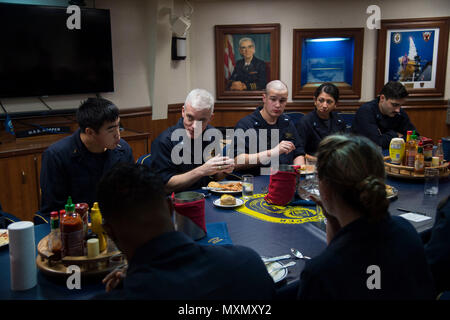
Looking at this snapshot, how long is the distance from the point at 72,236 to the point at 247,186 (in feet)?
4.14

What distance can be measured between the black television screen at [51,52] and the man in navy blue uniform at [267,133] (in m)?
2.14

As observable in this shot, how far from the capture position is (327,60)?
6027 mm

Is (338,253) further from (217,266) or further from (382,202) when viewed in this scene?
(217,266)

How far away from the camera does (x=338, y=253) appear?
1.19 m

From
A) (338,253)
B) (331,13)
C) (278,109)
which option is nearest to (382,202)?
(338,253)

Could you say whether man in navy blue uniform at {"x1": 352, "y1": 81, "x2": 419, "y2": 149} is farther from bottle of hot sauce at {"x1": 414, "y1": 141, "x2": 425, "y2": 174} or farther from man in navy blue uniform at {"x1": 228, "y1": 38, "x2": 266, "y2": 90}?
man in navy blue uniform at {"x1": 228, "y1": 38, "x2": 266, "y2": 90}

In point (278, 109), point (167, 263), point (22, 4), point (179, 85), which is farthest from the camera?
point (179, 85)

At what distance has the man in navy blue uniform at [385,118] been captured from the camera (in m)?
4.22

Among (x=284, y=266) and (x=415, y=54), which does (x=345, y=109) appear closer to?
(x=415, y=54)

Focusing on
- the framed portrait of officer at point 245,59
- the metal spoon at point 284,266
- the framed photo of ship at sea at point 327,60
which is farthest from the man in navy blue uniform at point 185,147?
the framed photo of ship at sea at point 327,60

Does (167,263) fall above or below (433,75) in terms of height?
below

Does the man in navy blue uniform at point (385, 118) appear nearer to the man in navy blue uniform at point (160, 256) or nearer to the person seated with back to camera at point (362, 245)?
the person seated with back to camera at point (362, 245)

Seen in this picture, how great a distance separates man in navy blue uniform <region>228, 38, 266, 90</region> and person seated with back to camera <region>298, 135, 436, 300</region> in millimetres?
4814

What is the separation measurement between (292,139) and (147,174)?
8.35ft
